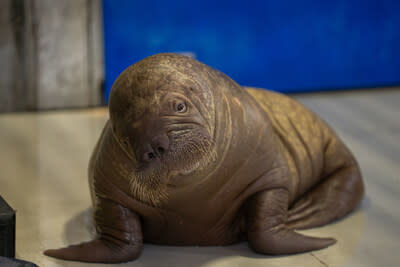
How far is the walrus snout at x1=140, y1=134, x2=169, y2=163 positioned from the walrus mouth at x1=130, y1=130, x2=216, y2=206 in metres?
0.03

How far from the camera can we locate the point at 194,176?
2.89 metres

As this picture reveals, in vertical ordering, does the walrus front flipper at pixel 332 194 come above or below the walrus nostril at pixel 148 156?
below

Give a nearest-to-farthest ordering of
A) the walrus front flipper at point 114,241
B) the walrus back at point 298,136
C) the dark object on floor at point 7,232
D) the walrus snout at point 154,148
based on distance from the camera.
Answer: the walrus snout at point 154,148 → the dark object on floor at point 7,232 → the walrus front flipper at point 114,241 → the walrus back at point 298,136

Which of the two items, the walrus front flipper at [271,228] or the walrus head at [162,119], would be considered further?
the walrus front flipper at [271,228]

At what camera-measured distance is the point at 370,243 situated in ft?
11.1

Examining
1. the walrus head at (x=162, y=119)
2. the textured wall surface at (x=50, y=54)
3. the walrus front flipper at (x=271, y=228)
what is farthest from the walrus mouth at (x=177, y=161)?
the textured wall surface at (x=50, y=54)

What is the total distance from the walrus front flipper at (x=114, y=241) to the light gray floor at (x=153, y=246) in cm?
6

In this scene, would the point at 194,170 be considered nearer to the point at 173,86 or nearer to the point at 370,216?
the point at 173,86

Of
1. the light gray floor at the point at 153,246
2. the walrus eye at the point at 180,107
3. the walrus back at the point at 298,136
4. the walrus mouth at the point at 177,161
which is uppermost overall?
the walrus eye at the point at 180,107

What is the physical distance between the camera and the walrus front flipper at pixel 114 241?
308 cm

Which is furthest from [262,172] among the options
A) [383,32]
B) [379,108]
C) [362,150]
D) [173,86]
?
[383,32]

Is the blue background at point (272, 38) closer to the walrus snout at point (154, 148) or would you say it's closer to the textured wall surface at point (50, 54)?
the textured wall surface at point (50, 54)

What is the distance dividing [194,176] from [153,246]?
63cm

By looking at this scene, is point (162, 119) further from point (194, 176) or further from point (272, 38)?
point (272, 38)
